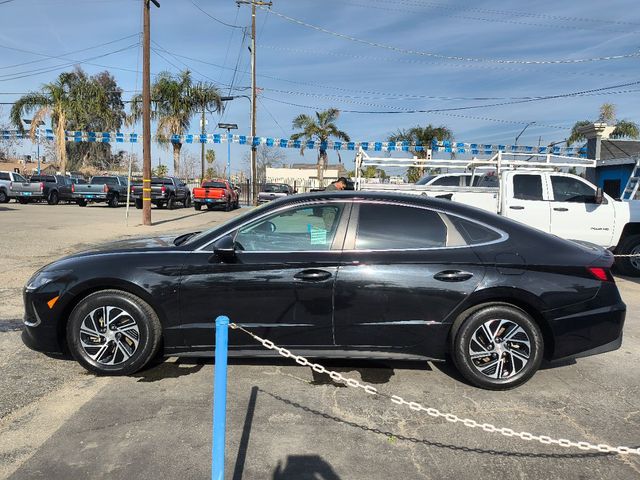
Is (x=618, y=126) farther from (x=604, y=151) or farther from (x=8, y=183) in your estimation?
(x=8, y=183)

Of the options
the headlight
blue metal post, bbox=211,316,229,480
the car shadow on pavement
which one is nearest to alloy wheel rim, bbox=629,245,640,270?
the car shadow on pavement

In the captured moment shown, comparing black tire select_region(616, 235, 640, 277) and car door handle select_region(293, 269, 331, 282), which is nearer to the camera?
car door handle select_region(293, 269, 331, 282)

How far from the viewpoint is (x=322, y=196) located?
165 inches

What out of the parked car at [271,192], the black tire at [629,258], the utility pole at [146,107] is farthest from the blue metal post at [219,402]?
the parked car at [271,192]

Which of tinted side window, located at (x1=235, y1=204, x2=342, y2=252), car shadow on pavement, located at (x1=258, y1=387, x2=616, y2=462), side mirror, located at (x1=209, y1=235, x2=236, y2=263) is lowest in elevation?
car shadow on pavement, located at (x1=258, y1=387, x2=616, y2=462)

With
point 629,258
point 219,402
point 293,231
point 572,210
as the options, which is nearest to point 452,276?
point 293,231

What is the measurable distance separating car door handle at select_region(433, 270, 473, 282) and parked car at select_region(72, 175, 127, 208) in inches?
1026

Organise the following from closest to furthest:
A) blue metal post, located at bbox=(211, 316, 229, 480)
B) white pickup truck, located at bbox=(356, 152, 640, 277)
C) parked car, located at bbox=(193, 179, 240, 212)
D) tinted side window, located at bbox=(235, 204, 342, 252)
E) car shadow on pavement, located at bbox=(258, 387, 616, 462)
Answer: blue metal post, located at bbox=(211, 316, 229, 480), car shadow on pavement, located at bbox=(258, 387, 616, 462), tinted side window, located at bbox=(235, 204, 342, 252), white pickup truck, located at bbox=(356, 152, 640, 277), parked car, located at bbox=(193, 179, 240, 212)

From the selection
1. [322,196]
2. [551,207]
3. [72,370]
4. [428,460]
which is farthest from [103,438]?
[551,207]

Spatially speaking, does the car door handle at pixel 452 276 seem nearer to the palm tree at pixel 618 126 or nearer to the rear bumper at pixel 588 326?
the rear bumper at pixel 588 326

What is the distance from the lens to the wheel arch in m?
3.85

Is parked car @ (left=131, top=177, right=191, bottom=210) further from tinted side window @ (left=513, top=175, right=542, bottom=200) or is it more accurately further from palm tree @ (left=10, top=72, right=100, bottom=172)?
tinted side window @ (left=513, top=175, right=542, bottom=200)

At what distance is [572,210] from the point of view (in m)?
9.04

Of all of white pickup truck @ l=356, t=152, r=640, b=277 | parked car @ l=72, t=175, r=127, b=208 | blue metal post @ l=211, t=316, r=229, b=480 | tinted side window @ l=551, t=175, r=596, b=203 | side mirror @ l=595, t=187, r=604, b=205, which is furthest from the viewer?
parked car @ l=72, t=175, r=127, b=208
